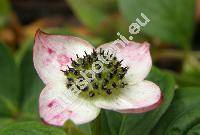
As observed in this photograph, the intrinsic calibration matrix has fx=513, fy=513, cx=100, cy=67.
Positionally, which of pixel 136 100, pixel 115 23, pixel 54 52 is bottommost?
pixel 115 23

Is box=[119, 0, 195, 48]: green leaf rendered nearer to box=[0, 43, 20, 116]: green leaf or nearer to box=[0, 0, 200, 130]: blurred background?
box=[0, 0, 200, 130]: blurred background

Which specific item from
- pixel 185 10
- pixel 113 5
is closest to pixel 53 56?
pixel 185 10

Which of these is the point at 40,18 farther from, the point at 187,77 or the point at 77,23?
the point at 187,77

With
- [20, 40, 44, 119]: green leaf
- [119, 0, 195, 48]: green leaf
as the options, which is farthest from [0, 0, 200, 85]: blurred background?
[20, 40, 44, 119]: green leaf

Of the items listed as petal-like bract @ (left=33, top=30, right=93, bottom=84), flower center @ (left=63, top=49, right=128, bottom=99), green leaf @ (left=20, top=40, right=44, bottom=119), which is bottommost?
green leaf @ (left=20, top=40, right=44, bottom=119)

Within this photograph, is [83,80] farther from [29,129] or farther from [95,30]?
[95,30]

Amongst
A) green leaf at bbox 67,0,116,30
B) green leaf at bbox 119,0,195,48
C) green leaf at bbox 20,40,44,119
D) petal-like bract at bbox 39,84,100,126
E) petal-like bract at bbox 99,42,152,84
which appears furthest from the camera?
green leaf at bbox 67,0,116,30

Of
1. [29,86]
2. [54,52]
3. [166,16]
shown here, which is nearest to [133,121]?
[54,52]
